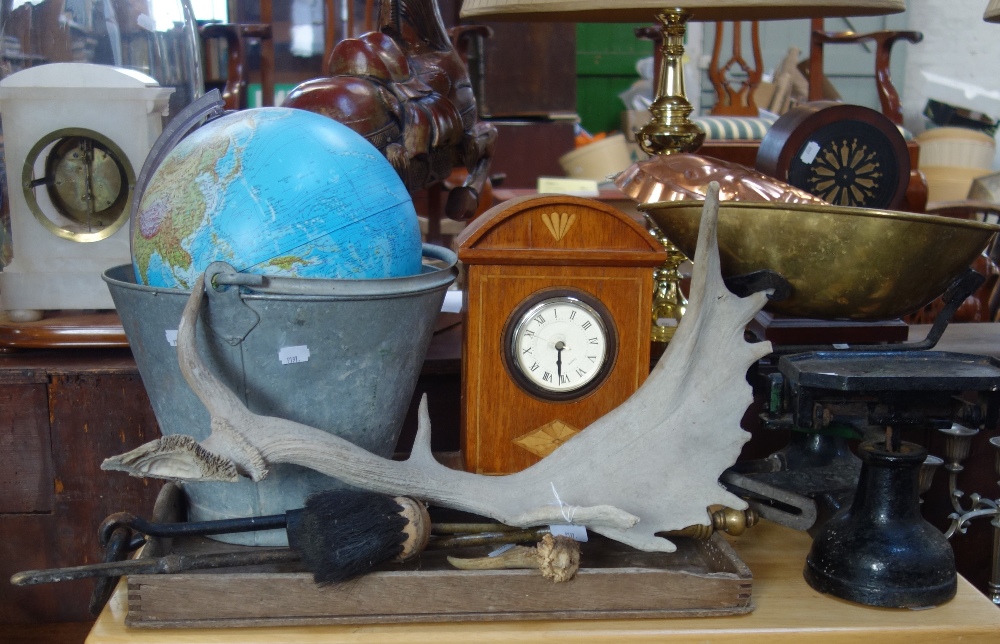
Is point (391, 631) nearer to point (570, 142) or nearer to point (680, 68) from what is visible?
point (680, 68)

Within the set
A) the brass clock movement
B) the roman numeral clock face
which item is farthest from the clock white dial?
the brass clock movement

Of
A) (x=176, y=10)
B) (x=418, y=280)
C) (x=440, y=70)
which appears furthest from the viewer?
(x=440, y=70)

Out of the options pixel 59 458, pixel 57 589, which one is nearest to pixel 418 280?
pixel 59 458

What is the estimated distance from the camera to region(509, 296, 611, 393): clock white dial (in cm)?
124

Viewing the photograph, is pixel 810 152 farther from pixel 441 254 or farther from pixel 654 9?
pixel 441 254

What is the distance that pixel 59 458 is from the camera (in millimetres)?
1525

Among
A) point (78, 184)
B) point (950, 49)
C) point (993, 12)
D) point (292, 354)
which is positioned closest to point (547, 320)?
point (292, 354)

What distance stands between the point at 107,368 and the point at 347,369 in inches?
23.0

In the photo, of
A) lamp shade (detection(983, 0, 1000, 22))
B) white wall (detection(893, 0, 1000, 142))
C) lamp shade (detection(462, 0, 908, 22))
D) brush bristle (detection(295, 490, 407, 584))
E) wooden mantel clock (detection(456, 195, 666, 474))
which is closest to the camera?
brush bristle (detection(295, 490, 407, 584))

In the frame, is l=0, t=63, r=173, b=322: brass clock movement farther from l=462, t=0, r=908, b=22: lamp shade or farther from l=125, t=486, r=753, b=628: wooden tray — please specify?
l=125, t=486, r=753, b=628: wooden tray

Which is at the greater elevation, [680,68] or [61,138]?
[680,68]

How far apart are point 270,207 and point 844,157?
109 cm

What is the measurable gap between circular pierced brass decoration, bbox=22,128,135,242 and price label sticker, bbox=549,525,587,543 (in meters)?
0.98

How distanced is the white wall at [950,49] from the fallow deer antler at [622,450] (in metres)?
5.16
